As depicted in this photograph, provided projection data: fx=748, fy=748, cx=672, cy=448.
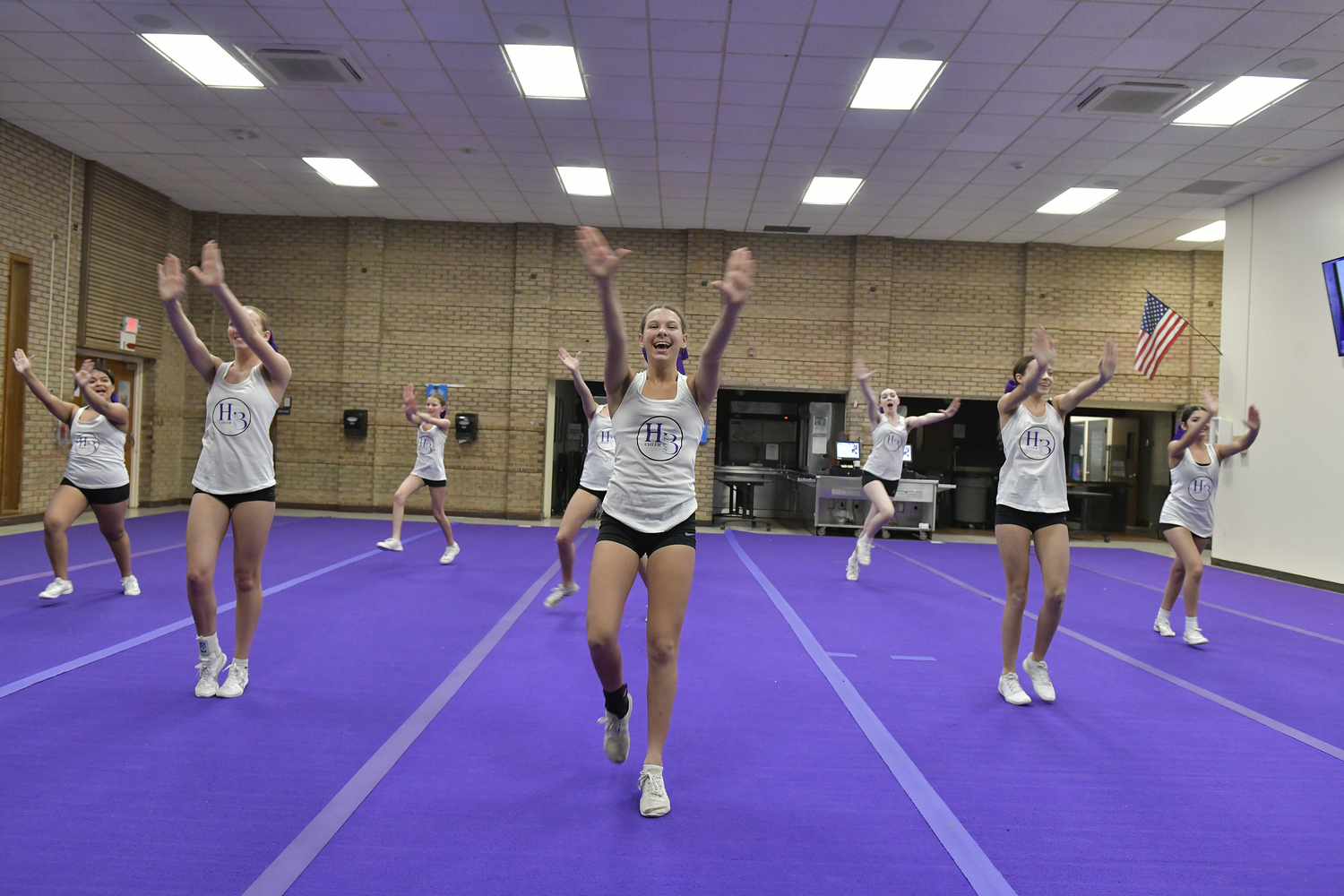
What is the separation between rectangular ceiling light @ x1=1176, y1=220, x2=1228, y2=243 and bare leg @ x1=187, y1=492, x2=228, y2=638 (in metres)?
14.0

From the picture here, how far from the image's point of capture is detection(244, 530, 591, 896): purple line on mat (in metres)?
2.18

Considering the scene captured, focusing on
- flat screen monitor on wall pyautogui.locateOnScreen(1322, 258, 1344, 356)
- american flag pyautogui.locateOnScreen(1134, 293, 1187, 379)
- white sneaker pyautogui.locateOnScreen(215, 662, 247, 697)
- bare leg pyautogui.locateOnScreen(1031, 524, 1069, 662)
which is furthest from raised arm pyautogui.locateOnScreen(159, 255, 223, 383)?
american flag pyautogui.locateOnScreen(1134, 293, 1187, 379)

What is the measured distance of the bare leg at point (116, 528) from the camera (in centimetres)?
564

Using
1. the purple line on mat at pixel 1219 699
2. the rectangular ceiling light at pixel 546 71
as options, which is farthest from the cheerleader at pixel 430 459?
the purple line on mat at pixel 1219 699

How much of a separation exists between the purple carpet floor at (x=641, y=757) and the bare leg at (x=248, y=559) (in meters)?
0.35

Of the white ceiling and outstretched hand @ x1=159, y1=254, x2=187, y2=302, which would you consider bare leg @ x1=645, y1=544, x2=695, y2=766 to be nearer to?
outstretched hand @ x1=159, y1=254, x2=187, y2=302

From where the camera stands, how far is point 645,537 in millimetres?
2770

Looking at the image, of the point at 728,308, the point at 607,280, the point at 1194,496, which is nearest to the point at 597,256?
the point at 607,280

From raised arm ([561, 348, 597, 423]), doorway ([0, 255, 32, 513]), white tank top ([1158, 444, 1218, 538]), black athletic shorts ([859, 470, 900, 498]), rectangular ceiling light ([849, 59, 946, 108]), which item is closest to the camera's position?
raised arm ([561, 348, 597, 423])

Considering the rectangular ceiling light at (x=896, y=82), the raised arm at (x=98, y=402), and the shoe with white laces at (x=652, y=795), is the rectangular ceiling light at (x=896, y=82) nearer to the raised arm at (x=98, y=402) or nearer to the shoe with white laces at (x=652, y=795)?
the shoe with white laces at (x=652, y=795)

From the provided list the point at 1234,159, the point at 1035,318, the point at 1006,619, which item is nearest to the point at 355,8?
the point at 1006,619

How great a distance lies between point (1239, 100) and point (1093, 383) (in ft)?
20.7

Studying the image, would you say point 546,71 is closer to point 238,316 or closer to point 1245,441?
point 238,316

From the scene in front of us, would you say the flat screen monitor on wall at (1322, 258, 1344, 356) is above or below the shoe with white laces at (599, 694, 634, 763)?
above
